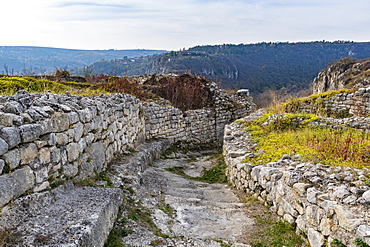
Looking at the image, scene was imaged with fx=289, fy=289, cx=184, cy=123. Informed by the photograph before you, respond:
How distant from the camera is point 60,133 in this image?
4.05 metres

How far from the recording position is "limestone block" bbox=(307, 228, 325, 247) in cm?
352

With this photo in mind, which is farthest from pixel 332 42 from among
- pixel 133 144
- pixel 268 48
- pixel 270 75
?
pixel 133 144

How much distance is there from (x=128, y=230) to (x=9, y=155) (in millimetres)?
1812

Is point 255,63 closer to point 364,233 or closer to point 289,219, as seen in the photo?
point 289,219

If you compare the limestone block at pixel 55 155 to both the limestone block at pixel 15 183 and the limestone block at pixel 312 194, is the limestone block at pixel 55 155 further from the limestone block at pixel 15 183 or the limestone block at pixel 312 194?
the limestone block at pixel 312 194

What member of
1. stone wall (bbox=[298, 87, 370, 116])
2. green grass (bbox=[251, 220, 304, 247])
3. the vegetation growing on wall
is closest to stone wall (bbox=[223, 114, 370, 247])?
green grass (bbox=[251, 220, 304, 247])

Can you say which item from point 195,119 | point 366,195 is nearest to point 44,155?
point 366,195

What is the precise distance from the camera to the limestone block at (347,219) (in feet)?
10.3

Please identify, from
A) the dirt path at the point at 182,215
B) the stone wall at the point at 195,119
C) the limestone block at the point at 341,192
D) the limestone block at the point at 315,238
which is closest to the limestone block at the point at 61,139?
the dirt path at the point at 182,215

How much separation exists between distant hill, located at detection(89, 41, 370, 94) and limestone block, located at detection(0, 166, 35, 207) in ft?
160

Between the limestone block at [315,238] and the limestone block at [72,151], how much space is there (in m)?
3.50

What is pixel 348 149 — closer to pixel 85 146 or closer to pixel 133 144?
pixel 85 146

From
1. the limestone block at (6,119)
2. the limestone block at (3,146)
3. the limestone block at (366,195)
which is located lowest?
the limestone block at (366,195)

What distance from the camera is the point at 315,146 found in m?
6.04
